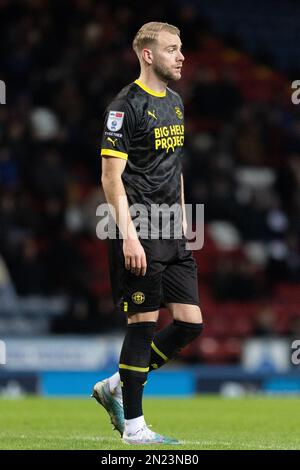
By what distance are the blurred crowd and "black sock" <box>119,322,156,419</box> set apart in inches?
304

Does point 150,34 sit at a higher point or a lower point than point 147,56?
higher

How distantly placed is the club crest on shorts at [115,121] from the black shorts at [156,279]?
1.99ft

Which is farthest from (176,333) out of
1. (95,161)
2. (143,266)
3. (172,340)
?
(95,161)

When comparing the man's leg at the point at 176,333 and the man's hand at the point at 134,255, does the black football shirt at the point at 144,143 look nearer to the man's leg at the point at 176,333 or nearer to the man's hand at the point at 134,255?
the man's hand at the point at 134,255

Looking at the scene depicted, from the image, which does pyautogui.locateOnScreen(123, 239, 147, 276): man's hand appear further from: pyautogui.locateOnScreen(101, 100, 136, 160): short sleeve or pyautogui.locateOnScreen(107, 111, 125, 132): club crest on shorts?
pyautogui.locateOnScreen(107, 111, 125, 132): club crest on shorts

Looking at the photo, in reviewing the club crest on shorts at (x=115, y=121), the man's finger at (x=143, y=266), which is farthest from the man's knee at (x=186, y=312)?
the club crest on shorts at (x=115, y=121)

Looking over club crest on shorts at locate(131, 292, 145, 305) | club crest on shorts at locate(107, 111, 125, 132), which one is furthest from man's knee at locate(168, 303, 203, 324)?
club crest on shorts at locate(107, 111, 125, 132)

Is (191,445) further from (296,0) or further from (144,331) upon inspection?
(296,0)

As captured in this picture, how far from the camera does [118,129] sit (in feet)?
20.4

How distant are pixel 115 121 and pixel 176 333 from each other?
1.24 meters

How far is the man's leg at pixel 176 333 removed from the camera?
647 centimetres

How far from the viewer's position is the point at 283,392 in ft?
43.5

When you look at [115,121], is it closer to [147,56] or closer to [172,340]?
[147,56]

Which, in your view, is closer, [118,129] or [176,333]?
[118,129]
